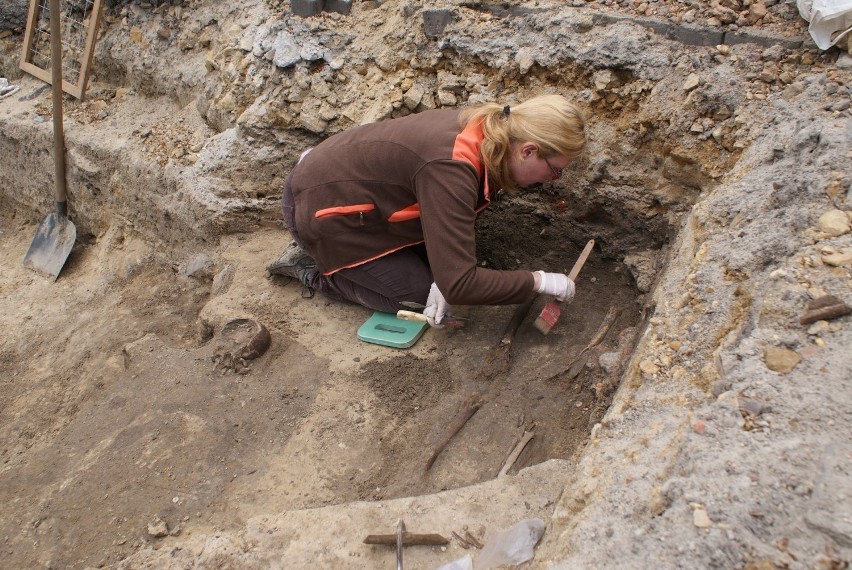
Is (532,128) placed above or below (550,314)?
above

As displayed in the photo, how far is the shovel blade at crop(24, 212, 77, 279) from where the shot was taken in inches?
190

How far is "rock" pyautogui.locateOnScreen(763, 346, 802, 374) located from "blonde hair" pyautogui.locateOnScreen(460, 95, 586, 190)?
1.27 meters

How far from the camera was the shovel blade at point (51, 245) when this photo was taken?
483 cm

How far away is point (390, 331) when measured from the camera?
3279 mm

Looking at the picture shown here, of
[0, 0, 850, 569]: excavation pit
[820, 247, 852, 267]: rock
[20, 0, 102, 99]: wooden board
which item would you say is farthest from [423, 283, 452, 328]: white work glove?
[20, 0, 102, 99]: wooden board

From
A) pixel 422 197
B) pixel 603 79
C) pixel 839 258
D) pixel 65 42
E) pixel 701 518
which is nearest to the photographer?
pixel 701 518

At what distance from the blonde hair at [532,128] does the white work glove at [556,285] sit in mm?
540

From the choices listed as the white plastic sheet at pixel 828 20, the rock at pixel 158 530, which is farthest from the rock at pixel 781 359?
the rock at pixel 158 530

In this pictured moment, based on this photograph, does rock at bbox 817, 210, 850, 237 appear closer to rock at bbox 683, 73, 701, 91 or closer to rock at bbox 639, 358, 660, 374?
rock at bbox 639, 358, 660, 374

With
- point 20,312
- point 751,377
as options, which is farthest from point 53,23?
point 751,377

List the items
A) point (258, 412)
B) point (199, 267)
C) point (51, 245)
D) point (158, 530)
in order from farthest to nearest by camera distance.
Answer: point (51, 245) < point (199, 267) < point (258, 412) < point (158, 530)

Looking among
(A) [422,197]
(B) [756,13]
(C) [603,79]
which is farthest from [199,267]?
(B) [756,13]

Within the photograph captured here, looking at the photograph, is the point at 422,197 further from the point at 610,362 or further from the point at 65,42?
the point at 65,42

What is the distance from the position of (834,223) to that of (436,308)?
171cm
